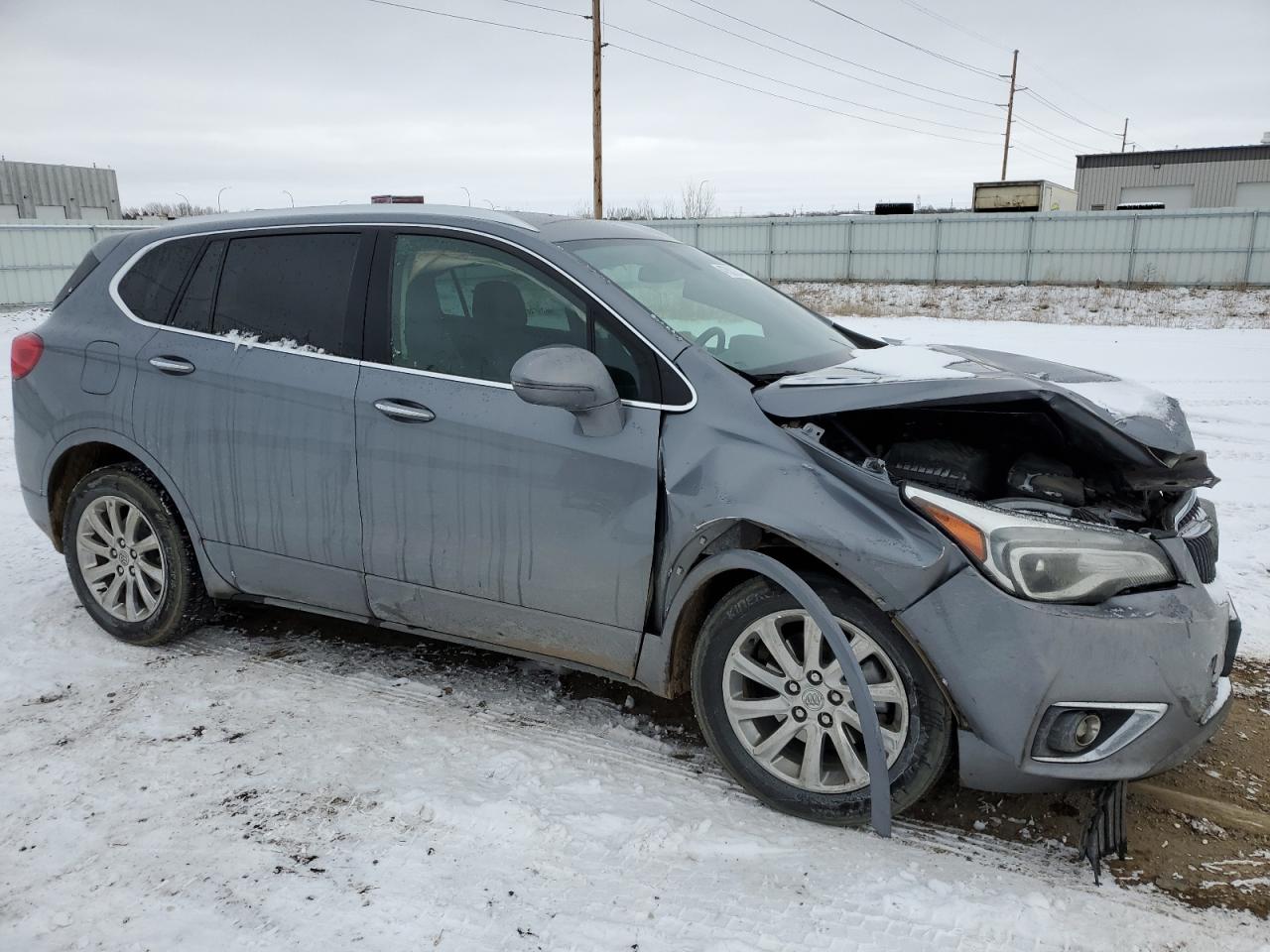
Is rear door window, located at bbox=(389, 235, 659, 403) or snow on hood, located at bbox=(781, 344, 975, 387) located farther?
rear door window, located at bbox=(389, 235, 659, 403)

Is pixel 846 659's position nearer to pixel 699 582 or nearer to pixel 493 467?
pixel 699 582

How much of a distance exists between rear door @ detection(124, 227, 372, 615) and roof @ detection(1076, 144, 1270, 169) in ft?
157

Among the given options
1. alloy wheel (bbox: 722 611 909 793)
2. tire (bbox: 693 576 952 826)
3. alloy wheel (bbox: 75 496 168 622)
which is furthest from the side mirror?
alloy wheel (bbox: 75 496 168 622)

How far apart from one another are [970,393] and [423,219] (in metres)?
2.04

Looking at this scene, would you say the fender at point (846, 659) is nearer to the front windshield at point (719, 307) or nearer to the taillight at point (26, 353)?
the front windshield at point (719, 307)

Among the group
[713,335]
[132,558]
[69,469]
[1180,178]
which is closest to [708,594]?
[713,335]

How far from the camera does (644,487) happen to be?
2904mm

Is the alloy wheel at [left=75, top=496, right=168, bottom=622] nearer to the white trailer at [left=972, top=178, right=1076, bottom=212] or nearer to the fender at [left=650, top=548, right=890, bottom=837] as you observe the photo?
the fender at [left=650, top=548, right=890, bottom=837]

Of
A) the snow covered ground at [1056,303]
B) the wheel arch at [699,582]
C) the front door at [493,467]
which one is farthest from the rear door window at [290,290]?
the snow covered ground at [1056,303]

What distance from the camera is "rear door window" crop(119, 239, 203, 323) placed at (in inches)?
153

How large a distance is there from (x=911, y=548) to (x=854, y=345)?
1485 millimetres

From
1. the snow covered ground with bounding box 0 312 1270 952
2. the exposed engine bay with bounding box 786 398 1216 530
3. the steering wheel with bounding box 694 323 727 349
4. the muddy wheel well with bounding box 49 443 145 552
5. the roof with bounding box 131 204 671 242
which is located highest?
the roof with bounding box 131 204 671 242

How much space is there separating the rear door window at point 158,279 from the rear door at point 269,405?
0.14 feet

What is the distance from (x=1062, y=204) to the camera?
3875 cm
